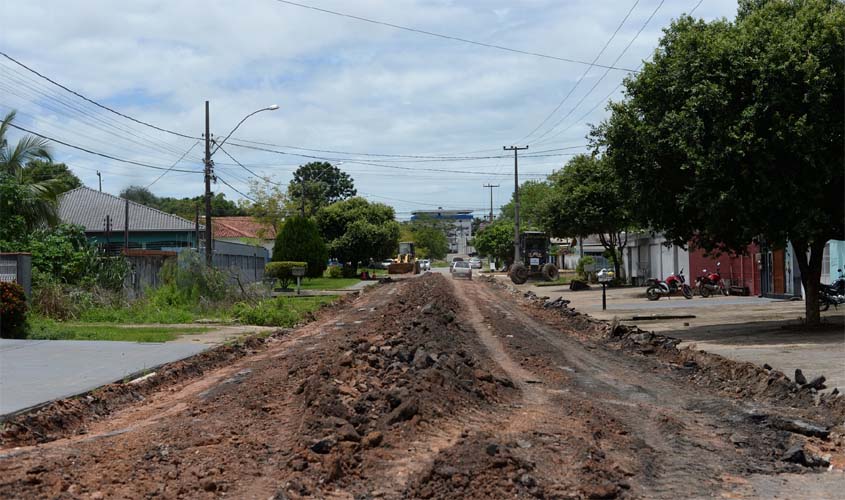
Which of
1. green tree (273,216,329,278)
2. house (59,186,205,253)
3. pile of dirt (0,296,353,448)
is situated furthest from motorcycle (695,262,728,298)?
house (59,186,205,253)

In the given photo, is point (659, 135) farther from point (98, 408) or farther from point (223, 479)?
point (223, 479)

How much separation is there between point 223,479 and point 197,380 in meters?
7.09

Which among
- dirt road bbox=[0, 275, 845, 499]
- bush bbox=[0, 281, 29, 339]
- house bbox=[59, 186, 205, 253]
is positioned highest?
house bbox=[59, 186, 205, 253]

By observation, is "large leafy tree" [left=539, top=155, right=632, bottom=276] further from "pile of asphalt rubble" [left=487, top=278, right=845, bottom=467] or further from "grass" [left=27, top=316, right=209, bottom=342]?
"grass" [left=27, top=316, right=209, bottom=342]

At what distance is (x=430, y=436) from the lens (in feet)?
28.0

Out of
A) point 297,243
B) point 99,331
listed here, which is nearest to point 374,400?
point 99,331

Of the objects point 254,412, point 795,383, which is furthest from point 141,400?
point 795,383

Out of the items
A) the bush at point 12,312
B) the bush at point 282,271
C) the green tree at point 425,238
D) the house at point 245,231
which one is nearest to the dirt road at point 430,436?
the bush at point 12,312

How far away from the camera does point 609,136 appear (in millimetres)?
19984

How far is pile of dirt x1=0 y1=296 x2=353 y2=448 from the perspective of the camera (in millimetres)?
9352

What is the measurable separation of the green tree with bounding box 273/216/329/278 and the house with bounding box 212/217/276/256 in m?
15.0

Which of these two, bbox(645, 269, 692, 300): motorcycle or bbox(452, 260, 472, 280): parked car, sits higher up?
bbox(452, 260, 472, 280): parked car

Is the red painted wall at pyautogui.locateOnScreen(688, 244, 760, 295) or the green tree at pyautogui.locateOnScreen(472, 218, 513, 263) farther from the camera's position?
the green tree at pyautogui.locateOnScreen(472, 218, 513, 263)

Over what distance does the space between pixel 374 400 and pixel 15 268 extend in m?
15.7
